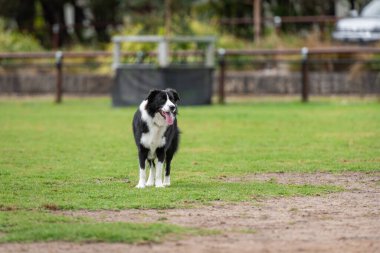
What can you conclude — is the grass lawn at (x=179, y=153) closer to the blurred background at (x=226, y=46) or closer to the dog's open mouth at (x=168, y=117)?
the dog's open mouth at (x=168, y=117)

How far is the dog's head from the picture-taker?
451 inches

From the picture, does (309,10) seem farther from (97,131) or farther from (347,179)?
(347,179)

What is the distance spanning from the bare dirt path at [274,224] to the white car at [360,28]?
20225 millimetres

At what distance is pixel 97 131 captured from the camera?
19922 millimetres

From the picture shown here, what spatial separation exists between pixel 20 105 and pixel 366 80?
31.2 ft

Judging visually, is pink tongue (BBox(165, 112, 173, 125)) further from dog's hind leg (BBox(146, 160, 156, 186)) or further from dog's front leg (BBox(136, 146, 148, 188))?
dog's hind leg (BBox(146, 160, 156, 186))

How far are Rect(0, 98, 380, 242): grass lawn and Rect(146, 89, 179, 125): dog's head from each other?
83cm

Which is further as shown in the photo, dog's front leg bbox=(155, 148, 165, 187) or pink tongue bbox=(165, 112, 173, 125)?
dog's front leg bbox=(155, 148, 165, 187)

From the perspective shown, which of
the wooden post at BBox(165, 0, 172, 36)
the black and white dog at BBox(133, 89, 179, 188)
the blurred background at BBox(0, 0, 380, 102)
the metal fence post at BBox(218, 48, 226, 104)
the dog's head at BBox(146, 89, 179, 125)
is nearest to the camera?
the dog's head at BBox(146, 89, 179, 125)

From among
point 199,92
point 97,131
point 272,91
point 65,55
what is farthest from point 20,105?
point 97,131

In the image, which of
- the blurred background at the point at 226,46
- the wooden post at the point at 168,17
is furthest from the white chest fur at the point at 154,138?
the wooden post at the point at 168,17

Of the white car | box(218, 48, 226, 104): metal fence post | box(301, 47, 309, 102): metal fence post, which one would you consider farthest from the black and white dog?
the white car

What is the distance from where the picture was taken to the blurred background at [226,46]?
28812mm

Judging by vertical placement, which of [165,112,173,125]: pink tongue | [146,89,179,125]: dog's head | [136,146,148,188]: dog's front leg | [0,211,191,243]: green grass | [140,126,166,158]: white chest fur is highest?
[146,89,179,125]: dog's head
